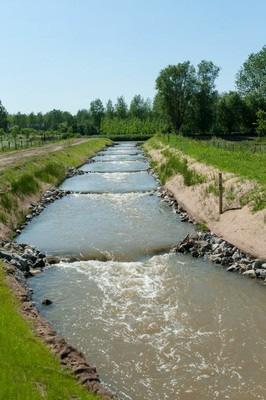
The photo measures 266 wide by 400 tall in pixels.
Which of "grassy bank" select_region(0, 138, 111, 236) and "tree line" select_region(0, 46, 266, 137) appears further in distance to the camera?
"tree line" select_region(0, 46, 266, 137)

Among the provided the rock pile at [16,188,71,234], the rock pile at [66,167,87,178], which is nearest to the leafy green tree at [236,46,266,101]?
the rock pile at [66,167,87,178]

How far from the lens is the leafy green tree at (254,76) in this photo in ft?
438

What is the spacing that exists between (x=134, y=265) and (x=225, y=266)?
13.1 feet

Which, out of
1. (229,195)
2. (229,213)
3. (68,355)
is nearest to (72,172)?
(229,195)

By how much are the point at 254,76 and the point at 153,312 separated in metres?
132

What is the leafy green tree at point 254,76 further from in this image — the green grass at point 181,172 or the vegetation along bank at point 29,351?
the vegetation along bank at point 29,351

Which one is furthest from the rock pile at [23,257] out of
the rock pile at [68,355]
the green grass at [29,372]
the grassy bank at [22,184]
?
the green grass at [29,372]

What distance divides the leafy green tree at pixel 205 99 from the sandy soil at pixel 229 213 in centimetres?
9593

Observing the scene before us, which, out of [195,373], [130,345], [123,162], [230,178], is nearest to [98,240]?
[230,178]

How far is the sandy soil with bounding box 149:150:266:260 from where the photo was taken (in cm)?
2212

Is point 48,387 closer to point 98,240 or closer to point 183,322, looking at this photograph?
point 183,322

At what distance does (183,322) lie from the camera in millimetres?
15539

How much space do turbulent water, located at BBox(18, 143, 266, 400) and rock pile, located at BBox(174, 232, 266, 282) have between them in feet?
2.00

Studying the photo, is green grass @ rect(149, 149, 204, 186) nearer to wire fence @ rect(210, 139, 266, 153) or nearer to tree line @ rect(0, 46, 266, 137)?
wire fence @ rect(210, 139, 266, 153)
